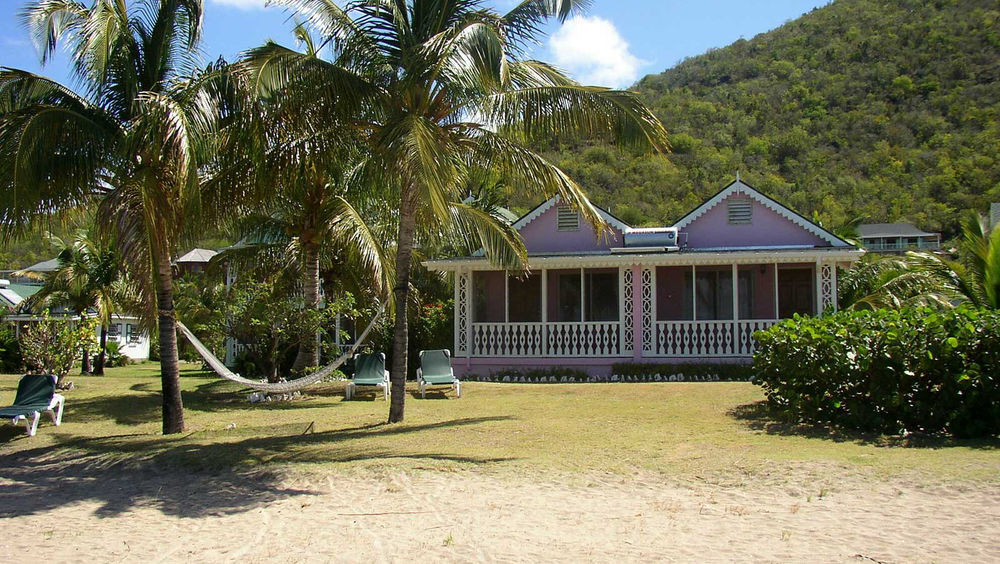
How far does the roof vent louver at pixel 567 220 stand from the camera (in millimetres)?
21172

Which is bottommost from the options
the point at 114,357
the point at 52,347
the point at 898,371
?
the point at 114,357

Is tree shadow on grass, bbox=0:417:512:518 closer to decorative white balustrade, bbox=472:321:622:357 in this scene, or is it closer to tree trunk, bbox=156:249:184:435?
tree trunk, bbox=156:249:184:435

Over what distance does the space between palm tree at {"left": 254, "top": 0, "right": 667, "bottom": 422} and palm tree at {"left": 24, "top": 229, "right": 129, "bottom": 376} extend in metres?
13.9

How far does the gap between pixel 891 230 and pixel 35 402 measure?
202 ft

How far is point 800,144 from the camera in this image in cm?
6059

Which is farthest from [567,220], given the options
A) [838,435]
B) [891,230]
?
[891,230]

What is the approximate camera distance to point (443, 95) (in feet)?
36.3

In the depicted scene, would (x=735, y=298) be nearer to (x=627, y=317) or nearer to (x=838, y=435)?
(x=627, y=317)

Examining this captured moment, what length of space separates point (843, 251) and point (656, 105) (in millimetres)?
51315

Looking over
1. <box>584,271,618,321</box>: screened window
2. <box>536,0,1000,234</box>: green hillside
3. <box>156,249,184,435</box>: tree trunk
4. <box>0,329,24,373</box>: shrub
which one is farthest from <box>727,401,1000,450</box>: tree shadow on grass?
<box>536,0,1000,234</box>: green hillside

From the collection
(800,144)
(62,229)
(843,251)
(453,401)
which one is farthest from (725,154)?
(62,229)

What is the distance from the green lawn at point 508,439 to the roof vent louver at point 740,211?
20.8 feet

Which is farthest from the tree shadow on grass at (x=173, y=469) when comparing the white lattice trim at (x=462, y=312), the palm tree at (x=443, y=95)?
the white lattice trim at (x=462, y=312)

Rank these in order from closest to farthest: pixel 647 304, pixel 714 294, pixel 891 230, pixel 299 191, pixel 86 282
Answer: pixel 299 191 < pixel 647 304 < pixel 714 294 < pixel 86 282 < pixel 891 230
